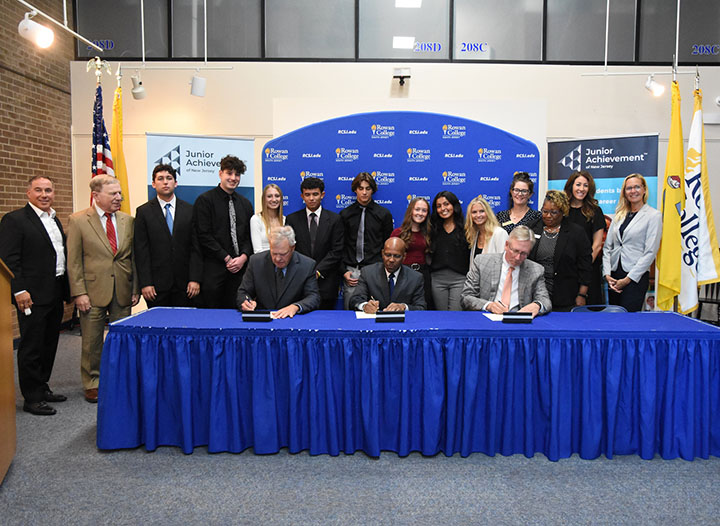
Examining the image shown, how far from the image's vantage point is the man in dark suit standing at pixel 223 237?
392 centimetres

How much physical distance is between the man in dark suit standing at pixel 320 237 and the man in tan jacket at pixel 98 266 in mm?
1279

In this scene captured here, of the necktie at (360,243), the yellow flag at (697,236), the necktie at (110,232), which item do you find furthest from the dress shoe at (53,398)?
the yellow flag at (697,236)

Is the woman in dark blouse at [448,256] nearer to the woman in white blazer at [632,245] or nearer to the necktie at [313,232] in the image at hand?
the necktie at [313,232]

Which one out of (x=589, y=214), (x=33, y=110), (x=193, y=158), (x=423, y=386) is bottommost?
(x=423, y=386)

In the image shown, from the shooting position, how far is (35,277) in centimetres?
337

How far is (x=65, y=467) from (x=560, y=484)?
245 centimetres

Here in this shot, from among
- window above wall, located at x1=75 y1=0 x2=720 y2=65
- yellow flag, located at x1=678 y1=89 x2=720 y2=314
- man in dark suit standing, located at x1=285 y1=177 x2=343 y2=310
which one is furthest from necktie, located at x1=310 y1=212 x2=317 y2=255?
yellow flag, located at x1=678 y1=89 x2=720 y2=314

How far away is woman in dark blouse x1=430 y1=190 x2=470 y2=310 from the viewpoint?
3912 mm

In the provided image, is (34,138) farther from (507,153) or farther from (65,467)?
(507,153)

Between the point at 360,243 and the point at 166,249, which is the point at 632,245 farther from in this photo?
the point at 166,249

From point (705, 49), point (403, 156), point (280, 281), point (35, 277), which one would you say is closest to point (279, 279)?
point (280, 281)

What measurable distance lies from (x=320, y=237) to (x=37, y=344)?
2080 millimetres

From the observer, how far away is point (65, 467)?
263 centimetres

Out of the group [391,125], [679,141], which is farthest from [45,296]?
[679,141]
